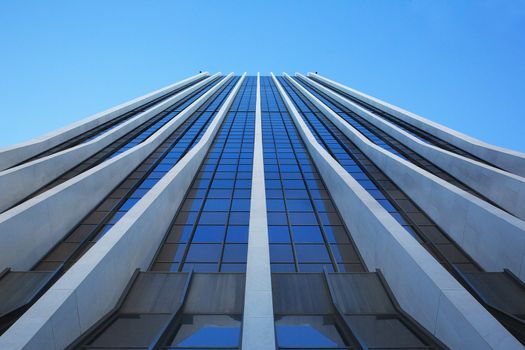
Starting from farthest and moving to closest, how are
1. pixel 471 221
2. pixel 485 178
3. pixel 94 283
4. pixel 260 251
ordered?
1. pixel 485 178
2. pixel 471 221
3. pixel 260 251
4. pixel 94 283

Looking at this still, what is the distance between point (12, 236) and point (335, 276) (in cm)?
1033

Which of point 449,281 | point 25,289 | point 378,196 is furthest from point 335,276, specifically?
point 25,289

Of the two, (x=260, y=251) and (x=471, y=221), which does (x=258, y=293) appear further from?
(x=471, y=221)

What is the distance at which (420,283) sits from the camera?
876 centimetres

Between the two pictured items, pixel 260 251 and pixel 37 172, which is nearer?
pixel 260 251

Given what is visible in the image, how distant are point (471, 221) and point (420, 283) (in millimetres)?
4700

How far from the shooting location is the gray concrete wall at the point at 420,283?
7.09m

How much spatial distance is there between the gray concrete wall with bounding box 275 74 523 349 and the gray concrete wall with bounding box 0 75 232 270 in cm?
1143

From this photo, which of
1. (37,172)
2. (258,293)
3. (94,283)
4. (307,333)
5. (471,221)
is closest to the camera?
(258,293)

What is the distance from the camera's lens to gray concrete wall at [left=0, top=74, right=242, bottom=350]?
6.98 m

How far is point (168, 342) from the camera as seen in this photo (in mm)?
8172

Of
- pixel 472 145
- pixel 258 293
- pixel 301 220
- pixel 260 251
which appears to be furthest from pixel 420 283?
pixel 472 145

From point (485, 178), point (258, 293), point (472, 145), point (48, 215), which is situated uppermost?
point (472, 145)

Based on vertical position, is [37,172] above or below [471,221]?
above
